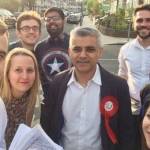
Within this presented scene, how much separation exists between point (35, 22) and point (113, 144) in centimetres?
230

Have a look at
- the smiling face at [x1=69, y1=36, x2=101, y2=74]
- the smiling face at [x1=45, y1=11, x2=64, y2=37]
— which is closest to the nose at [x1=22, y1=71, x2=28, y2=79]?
the smiling face at [x1=69, y1=36, x2=101, y2=74]

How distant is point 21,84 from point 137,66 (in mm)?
1534

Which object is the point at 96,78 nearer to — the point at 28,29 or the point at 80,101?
the point at 80,101

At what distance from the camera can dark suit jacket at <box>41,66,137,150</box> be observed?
3402mm

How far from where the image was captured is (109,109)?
11.1 feet

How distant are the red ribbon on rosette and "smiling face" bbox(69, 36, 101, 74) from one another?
27 cm

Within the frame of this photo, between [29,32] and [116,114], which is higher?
[29,32]

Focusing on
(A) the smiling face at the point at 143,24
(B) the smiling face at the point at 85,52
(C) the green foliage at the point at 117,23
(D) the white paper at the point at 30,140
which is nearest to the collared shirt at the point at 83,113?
(B) the smiling face at the point at 85,52

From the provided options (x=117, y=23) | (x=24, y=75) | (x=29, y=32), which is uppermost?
(x=29, y=32)

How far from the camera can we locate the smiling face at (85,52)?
10.8 ft

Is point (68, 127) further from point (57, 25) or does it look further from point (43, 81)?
point (57, 25)

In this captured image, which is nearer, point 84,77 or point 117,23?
point 84,77

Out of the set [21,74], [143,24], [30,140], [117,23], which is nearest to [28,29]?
[143,24]

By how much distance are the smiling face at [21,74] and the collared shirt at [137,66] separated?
4.43ft
